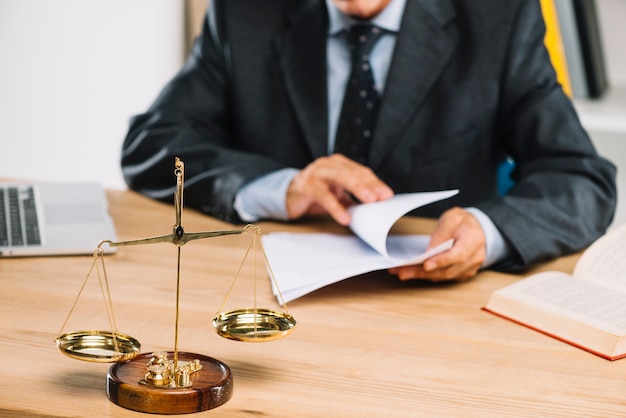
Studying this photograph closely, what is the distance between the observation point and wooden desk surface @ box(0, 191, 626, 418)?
0.98m

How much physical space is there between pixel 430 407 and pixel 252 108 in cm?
128

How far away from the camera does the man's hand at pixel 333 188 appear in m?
1.58

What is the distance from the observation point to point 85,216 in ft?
5.39

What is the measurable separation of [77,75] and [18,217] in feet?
5.98

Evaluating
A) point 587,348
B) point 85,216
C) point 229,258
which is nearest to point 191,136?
point 85,216

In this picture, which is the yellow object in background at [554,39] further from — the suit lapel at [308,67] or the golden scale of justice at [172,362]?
the golden scale of justice at [172,362]

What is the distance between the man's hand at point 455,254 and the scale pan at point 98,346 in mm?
552

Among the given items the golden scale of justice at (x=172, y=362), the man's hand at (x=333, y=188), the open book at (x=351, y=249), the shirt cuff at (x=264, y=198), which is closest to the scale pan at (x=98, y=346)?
the golden scale of justice at (x=172, y=362)

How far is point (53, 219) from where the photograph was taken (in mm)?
1608

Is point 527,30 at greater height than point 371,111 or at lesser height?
greater

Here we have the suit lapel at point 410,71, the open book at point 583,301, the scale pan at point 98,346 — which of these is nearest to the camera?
the scale pan at point 98,346

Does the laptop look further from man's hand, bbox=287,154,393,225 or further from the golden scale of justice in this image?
the golden scale of justice

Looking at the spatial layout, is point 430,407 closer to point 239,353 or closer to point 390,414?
point 390,414

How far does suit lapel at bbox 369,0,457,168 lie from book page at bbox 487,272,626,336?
69 centimetres
